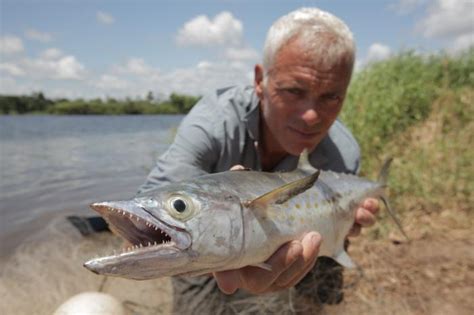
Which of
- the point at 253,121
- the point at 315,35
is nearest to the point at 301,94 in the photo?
the point at 315,35

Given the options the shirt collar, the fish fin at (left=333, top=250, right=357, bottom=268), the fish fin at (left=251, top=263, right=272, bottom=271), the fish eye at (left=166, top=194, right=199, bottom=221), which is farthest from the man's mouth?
the fish eye at (left=166, top=194, right=199, bottom=221)

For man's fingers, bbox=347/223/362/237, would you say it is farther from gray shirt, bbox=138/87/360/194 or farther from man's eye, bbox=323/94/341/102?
man's eye, bbox=323/94/341/102

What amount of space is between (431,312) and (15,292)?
5.19 meters

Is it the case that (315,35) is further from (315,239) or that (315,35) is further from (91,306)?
(91,306)

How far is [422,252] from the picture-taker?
4488 millimetres

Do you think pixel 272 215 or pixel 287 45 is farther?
pixel 287 45

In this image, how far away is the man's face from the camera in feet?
10.2

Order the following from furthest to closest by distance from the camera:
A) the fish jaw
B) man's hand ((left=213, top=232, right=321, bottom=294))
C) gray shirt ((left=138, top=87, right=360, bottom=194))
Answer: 1. gray shirt ((left=138, top=87, right=360, bottom=194))
2. man's hand ((left=213, top=232, right=321, bottom=294))
3. the fish jaw

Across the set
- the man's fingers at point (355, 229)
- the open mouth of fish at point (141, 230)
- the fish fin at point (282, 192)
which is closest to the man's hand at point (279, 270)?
the fish fin at point (282, 192)

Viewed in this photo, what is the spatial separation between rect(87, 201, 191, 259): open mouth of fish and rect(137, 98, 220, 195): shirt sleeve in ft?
4.86

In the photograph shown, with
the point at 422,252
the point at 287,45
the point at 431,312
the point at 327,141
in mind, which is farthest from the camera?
the point at 422,252

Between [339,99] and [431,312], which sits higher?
[339,99]

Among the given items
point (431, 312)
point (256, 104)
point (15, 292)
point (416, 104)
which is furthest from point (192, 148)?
point (416, 104)

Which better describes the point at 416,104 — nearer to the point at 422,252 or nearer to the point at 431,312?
the point at 422,252
